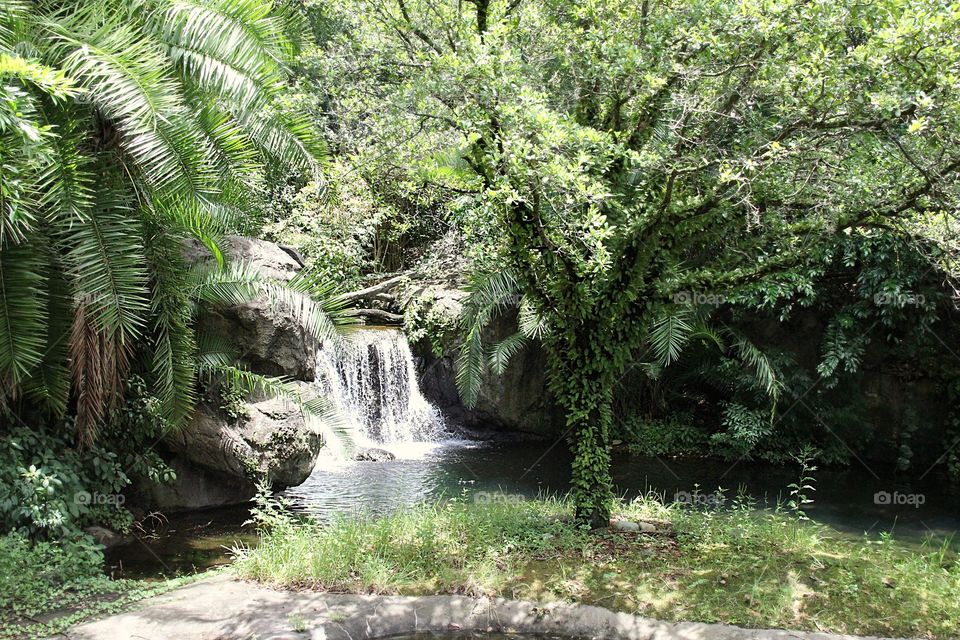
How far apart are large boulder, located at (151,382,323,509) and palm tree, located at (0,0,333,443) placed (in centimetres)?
132

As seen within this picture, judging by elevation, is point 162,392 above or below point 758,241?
below

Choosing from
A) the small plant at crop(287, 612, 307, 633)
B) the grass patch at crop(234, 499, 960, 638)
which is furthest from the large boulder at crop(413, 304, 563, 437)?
the small plant at crop(287, 612, 307, 633)

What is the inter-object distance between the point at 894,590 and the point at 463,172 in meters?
5.66

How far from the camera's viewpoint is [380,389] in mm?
14266

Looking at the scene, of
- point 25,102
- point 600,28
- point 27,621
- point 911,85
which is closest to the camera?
point 25,102

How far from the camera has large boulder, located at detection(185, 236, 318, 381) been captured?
959 centimetres

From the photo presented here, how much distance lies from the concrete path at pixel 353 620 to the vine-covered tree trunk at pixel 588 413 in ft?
4.81

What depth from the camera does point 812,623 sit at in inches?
207

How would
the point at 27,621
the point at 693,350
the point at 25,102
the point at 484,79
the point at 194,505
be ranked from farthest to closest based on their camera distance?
the point at 693,350 → the point at 194,505 → the point at 484,79 → the point at 27,621 → the point at 25,102

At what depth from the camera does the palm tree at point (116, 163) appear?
17.9 ft

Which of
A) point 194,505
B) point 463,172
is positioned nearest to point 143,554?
point 194,505

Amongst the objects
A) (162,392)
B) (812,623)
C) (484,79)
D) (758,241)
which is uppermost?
(484,79)

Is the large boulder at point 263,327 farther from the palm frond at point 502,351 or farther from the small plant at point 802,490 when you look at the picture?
the small plant at point 802,490

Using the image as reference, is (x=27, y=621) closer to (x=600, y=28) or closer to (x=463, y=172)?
(x=463, y=172)
